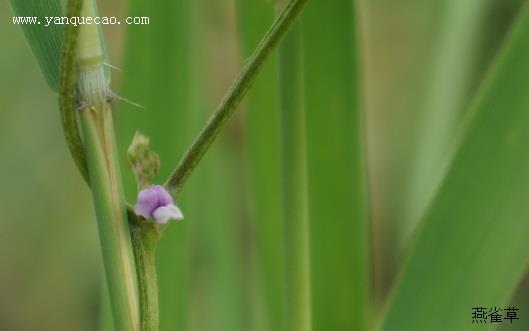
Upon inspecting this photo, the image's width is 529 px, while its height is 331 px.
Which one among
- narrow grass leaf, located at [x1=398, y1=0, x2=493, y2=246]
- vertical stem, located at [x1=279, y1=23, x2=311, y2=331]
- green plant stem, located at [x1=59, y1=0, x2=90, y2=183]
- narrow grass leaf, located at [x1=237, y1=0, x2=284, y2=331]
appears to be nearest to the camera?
green plant stem, located at [x1=59, y1=0, x2=90, y2=183]

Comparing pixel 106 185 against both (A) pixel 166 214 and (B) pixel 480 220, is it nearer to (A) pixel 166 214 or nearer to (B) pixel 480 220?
(A) pixel 166 214

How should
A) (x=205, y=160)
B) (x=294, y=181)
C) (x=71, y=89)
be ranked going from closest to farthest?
(x=71, y=89) < (x=294, y=181) < (x=205, y=160)

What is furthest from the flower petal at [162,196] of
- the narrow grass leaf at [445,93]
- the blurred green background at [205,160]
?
the narrow grass leaf at [445,93]

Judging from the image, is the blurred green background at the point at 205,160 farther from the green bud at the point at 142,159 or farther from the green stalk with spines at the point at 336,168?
the green bud at the point at 142,159

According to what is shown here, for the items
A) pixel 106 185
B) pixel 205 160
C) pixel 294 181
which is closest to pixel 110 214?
pixel 106 185

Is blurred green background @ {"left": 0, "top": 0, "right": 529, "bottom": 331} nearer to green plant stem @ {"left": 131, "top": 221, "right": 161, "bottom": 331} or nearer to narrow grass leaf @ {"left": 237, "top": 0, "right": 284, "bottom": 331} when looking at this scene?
narrow grass leaf @ {"left": 237, "top": 0, "right": 284, "bottom": 331}

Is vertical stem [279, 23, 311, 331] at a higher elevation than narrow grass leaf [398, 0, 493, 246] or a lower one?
lower

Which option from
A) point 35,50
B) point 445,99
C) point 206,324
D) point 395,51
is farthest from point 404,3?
point 35,50

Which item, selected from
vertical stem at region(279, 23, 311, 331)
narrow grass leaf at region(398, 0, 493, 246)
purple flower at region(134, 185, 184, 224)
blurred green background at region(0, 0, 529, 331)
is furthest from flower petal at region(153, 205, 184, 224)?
narrow grass leaf at region(398, 0, 493, 246)
